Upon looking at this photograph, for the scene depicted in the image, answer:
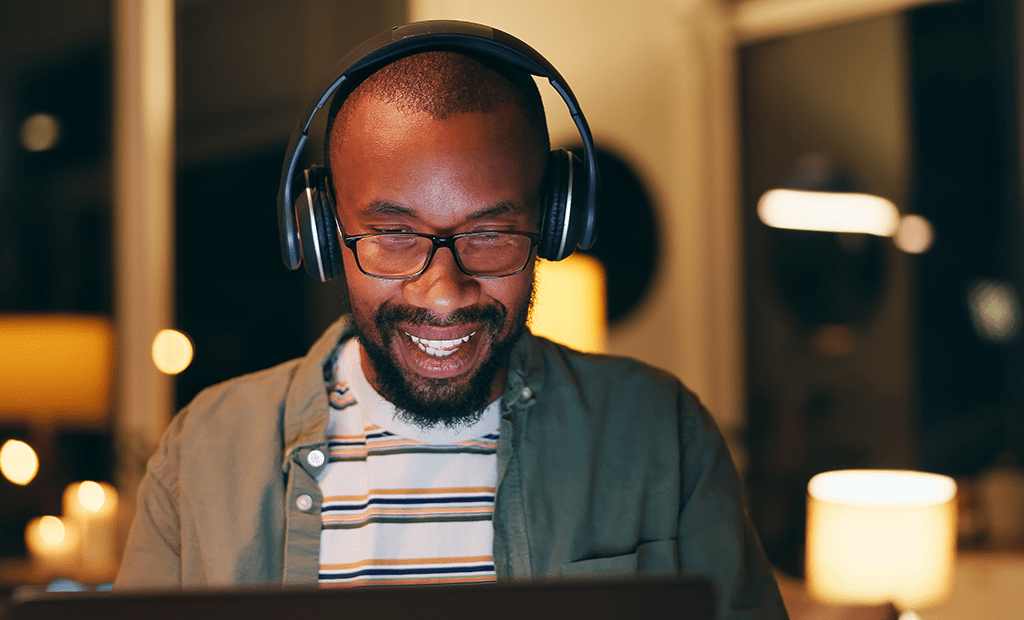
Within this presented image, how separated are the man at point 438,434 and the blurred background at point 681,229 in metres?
0.86

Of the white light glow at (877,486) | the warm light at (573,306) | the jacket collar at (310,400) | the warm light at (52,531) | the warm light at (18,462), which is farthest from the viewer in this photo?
the warm light at (18,462)

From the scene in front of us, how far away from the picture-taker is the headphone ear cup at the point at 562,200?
89 centimetres

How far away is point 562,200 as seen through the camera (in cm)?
89

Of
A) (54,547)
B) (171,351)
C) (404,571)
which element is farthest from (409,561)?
(171,351)

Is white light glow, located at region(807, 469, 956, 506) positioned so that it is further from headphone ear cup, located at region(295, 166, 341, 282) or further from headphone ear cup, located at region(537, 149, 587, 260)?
headphone ear cup, located at region(295, 166, 341, 282)

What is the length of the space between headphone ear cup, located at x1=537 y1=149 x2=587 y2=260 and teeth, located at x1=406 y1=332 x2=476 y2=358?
0.14 m

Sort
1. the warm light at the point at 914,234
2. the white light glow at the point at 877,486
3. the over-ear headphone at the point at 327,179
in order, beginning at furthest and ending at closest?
the warm light at the point at 914,234
the white light glow at the point at 877,486
the over-ear headphone at the point at 327,179

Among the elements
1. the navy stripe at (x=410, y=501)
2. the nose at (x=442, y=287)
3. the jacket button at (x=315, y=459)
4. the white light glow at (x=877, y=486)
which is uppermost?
the nose at (x=442, y=287)

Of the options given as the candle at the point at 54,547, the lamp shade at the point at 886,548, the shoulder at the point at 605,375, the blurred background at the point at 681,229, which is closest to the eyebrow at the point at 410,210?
the shoulder at the point at 605,375

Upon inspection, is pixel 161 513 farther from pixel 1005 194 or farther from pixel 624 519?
pixel 1005 194

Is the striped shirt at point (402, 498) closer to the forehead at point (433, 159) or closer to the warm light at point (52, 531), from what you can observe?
the forehead at point (433, 159)

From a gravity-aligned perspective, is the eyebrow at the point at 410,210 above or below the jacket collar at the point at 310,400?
above

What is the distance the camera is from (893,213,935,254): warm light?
2885mm

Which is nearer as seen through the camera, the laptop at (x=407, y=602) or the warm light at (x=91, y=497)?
the laptop at (x=407, y=602)
